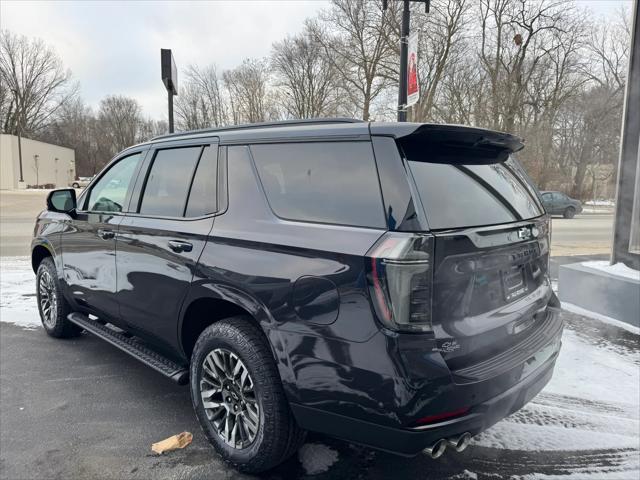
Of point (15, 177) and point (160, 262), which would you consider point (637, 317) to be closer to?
point (160, 262)

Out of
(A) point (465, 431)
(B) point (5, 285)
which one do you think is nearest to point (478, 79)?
(B) point (5, 285)

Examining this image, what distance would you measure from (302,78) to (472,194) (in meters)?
44.4

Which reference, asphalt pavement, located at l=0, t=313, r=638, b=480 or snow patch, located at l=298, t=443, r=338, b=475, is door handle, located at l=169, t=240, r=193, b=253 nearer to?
asphalt pavement, located at l=0, t=313, r=638, b=480

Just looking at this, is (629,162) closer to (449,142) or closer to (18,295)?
(449,142)

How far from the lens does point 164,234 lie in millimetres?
3008

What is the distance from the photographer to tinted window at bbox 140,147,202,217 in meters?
3.09

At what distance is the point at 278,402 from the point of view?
234 centimetres

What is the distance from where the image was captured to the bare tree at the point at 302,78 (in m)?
40.8

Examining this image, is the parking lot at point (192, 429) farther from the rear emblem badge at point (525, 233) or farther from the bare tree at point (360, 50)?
the bare tree at point (360, 50)

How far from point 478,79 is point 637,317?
107ft

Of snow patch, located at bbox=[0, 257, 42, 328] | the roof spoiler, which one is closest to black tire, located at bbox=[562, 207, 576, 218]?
snow patch, located at bbox=[0, 257, 42, 328]

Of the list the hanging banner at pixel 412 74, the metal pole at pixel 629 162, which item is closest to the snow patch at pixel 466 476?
the metal pole at pixel 629 162

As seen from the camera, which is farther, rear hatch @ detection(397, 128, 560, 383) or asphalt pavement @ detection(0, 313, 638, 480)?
asphalt pavement @ detection(0, 313, 638, 480)

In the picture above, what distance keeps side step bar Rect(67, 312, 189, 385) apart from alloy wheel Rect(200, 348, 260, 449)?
285mm
